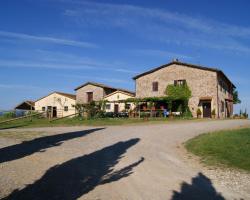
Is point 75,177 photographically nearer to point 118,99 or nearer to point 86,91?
point 118,99

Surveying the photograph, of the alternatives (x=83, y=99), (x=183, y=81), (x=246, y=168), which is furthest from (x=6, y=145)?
(x=83, y=99)

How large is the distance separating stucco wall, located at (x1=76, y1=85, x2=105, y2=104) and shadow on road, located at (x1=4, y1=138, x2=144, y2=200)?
38083 mm

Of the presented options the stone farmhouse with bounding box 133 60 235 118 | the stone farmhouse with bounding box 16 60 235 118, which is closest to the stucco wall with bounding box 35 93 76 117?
the stone farmhouse with bounding box 16 60 235 118

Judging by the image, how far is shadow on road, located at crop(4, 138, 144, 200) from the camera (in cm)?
842

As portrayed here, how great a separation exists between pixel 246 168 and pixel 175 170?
8.40 ft

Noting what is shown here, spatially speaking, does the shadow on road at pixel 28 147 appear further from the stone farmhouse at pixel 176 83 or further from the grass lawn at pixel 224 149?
the stone farmhouse at pixel 176 83

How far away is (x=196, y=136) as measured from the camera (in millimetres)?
20062

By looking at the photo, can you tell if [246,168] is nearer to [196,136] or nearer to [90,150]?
[90,150]

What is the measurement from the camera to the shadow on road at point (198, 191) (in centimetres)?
809

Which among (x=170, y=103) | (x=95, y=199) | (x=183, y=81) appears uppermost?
(x=183, y=81)

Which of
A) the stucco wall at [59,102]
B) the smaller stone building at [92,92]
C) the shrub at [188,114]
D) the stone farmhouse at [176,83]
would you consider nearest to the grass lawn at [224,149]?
the shrub at [188,114]

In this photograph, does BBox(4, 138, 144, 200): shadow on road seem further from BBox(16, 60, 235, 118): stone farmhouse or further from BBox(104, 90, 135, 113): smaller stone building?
BBox(104, 90, 135, 113): smaller stone building

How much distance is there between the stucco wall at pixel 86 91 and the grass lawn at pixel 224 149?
33.9 meters

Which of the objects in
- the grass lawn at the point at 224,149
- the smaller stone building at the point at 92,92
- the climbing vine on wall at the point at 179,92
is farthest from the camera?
the smaller stone building at the point at 92,92
